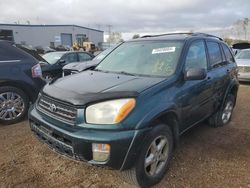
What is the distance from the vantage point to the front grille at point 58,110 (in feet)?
9.40

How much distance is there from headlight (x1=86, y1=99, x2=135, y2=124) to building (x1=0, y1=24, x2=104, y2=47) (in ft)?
155

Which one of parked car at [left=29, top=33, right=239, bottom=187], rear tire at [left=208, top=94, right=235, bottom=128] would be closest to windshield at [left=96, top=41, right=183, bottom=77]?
parked car at [left=29, top=33, right=239, bottom=187]

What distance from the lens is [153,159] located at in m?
3.10

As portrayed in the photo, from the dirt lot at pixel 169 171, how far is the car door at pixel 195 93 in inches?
18.9

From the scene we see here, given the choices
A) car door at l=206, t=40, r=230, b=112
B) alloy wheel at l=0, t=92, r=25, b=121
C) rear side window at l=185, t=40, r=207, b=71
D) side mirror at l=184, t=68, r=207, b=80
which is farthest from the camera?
alloy wheel at l=0, t=92, r=25, b=121

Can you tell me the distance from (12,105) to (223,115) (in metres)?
4.10

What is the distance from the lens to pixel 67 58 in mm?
11094

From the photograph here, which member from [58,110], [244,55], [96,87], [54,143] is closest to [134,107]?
[96,87]

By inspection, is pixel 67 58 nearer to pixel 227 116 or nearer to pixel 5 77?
pixel 5 77

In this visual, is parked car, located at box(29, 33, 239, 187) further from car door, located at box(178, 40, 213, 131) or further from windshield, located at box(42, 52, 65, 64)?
windshield, located at box(42, 52, 65, 64)

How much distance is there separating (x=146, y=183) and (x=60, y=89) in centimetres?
147

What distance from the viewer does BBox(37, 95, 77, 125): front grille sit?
2.86 meters

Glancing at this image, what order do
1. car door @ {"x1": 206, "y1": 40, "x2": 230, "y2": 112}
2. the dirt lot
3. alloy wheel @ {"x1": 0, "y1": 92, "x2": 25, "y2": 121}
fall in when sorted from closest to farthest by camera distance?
the dirt lot, car door @ {"x1": 206, "y1": 40, "x2": 230, "y2": 112}, alloy wheel @ {"x1": 0, "y1": 92, "x2": 25, "y2": 121}

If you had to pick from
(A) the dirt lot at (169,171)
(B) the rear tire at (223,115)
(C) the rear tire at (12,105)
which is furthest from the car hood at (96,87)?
(B) the rear tire at (223,115)
